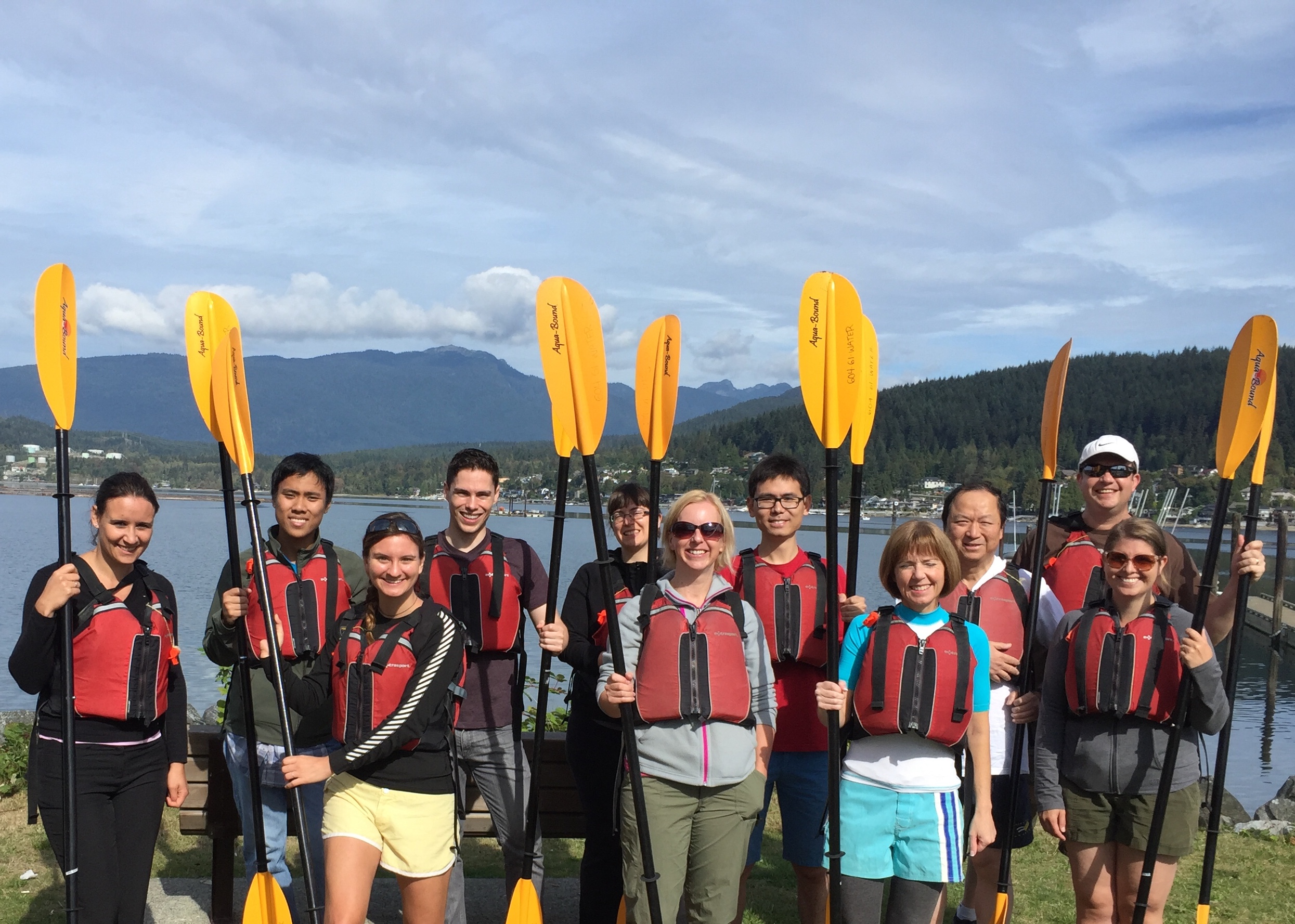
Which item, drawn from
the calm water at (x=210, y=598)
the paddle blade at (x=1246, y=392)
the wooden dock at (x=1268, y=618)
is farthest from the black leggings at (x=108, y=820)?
the wooden dock at (x=1268, y=618)

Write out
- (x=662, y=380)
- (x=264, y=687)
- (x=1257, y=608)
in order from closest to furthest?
(x=264, y=687)
(x=662, y=380)
(x=1257, y=608)

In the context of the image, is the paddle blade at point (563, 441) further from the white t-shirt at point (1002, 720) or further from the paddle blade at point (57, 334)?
the paddle blade at point (57, 334)

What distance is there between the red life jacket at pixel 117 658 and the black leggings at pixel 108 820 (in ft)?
0.45

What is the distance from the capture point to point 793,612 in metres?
3.79

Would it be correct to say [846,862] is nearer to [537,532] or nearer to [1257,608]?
[1257,608]

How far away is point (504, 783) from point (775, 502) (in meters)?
1.51

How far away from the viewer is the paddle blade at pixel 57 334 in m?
3.92

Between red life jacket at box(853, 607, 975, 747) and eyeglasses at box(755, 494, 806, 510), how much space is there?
64cm

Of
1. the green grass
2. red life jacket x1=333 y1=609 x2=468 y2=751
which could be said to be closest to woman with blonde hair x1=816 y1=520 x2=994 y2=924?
red life jacket x1=333 y1=609 x2=468 y2=751

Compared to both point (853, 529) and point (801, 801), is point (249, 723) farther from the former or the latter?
point (853, 529)

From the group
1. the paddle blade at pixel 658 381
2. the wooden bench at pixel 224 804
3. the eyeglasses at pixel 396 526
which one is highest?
the paddle blade at pixel 658 381

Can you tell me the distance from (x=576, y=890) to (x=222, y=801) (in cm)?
170

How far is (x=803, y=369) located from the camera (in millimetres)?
3877

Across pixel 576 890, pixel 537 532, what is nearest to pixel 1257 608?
pixel 576 890
